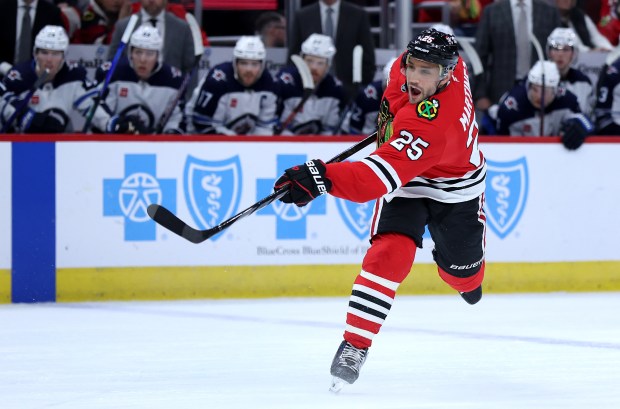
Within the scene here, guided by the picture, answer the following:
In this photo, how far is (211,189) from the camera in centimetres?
593

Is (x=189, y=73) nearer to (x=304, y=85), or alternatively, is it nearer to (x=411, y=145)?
(x=304, y=85)

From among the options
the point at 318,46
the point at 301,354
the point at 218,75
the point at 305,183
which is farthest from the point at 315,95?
the point at 305,183

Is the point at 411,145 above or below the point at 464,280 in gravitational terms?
above

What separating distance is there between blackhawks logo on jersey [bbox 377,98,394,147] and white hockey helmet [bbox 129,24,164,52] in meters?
2.71

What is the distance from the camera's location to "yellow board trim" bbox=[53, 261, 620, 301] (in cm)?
585

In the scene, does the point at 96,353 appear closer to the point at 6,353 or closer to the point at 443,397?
the point at 6,353

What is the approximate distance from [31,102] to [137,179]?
2.75 feet

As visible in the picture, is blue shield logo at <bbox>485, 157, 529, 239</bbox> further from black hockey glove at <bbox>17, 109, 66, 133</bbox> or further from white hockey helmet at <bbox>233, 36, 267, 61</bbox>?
black hockey glove at <bbox>17, 109, 66, 133</bbox>

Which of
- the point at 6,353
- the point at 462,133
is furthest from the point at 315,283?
the point at 462,133

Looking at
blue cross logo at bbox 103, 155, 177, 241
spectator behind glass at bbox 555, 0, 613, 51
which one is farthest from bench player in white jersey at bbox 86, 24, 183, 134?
spectator behind glass at bbox 555, 0, 613, 51

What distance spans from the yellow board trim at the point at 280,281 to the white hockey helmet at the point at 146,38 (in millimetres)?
1253

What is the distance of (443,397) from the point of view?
11.7 feet

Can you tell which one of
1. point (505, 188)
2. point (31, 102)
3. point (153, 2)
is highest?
point (153, 2)

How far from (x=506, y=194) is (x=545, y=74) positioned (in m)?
0.87
